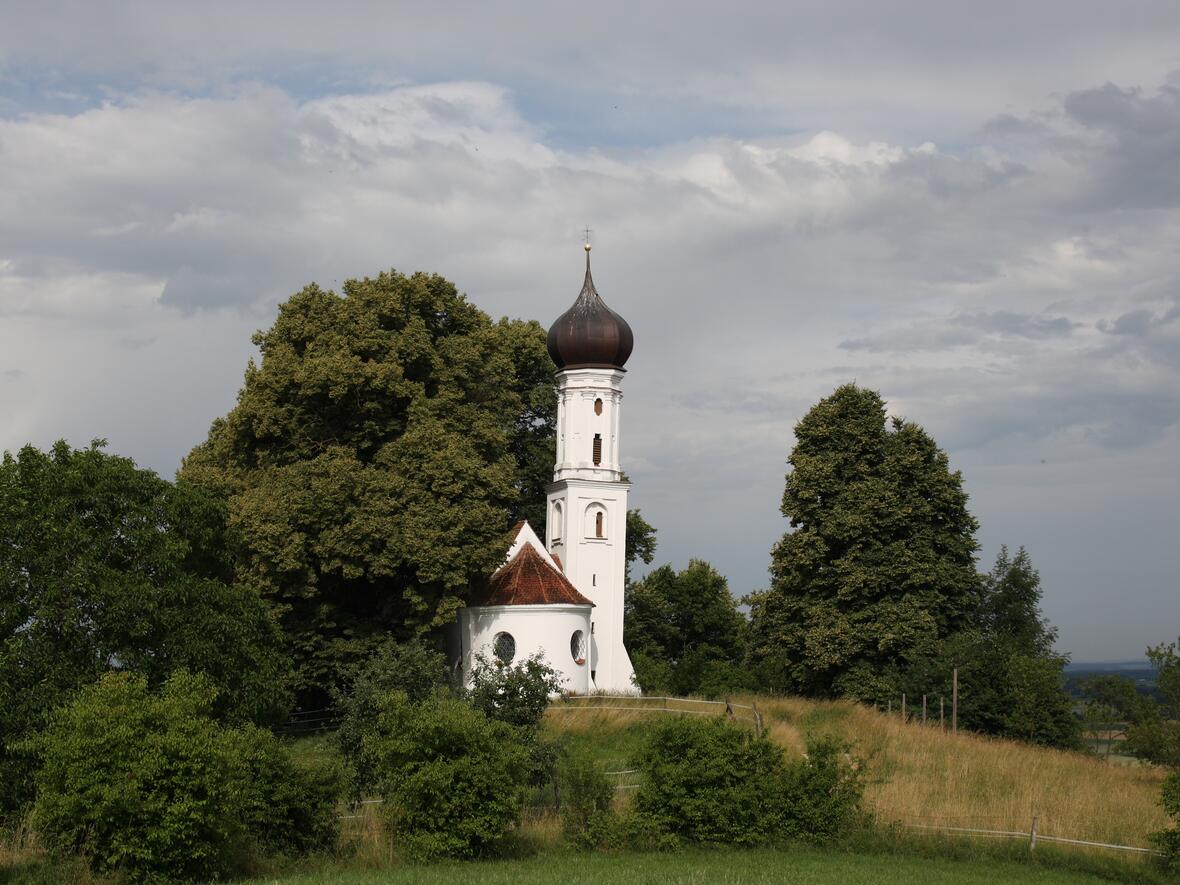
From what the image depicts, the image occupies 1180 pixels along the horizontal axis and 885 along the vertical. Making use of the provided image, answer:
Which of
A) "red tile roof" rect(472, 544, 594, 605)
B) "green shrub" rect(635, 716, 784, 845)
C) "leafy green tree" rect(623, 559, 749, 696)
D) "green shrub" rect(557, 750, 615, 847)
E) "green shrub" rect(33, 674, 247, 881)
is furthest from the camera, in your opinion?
"leafy green tree" rect(623, 559, 749, 696)

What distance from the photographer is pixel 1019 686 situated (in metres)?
40.0

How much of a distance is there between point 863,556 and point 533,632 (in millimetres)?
10857

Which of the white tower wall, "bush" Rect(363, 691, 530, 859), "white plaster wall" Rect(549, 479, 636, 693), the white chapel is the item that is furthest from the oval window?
"bush" Rect(363, 691, 530, 859)

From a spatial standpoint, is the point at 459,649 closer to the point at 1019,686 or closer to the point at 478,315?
the point at 478,315

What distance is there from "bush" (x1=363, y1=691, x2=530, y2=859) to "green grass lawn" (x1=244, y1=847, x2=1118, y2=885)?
1.78 ft

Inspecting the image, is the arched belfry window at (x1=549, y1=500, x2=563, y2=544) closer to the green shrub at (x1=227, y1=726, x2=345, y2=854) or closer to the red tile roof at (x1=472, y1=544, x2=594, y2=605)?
the red tile roof at (x1=472, y1=544, x2=594, y2=605)

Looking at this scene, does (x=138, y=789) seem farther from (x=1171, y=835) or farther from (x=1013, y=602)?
(x=1013, y=602)

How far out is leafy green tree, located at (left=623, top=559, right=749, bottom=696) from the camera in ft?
179

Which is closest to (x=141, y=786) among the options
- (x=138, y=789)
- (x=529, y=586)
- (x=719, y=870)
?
(x=138, y=789)

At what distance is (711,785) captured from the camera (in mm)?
24016

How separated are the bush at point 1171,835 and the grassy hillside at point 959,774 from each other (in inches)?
61.7

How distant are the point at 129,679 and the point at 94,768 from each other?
15.7 ft

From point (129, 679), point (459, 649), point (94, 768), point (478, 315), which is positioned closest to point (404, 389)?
point (478, 315)

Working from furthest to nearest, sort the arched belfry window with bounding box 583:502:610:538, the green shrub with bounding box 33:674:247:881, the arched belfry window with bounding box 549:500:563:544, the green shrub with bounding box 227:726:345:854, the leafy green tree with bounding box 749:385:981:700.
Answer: the arched belfry window with bounding box 549:500:563:544 → the arched belfry window with bounding box 583:502:610:538 → the leafy green tree with bounding box 749:385:981:700 → the green shrub with bounding box 227:726:345:854 → the green shrub with bounding box 33:674:247:881
